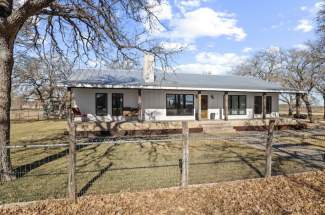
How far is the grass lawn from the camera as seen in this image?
6.03 metres

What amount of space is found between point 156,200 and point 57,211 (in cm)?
179

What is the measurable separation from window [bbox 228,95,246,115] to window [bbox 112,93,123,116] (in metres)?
9.25

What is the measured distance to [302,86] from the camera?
115 feet

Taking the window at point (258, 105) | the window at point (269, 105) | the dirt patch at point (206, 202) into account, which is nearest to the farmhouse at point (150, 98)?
the window at point (258, 105)

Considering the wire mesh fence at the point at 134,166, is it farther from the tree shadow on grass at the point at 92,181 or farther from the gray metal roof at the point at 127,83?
the gray metal roof at the point at 127,83

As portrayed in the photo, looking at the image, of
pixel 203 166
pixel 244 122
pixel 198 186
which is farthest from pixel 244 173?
pixel 244 122

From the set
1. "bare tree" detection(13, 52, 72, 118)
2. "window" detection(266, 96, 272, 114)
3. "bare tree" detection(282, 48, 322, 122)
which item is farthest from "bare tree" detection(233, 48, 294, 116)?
"bare tree" detection(13, 52, 72, 118)

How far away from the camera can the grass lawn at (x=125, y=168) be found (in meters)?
6.03

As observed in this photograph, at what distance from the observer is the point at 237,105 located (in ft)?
76.6

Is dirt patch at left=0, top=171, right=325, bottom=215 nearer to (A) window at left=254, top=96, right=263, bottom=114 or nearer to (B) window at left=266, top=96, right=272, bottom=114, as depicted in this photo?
(A) window at left=254, top=96, right=263, bottom=114

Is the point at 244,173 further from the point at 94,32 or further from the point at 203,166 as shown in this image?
the point at 94,32

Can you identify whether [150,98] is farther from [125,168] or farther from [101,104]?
[125,168]

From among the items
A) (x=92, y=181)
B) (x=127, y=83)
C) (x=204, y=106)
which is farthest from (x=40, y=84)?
(x=92, y=181)

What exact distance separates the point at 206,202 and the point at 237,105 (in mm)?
19148
